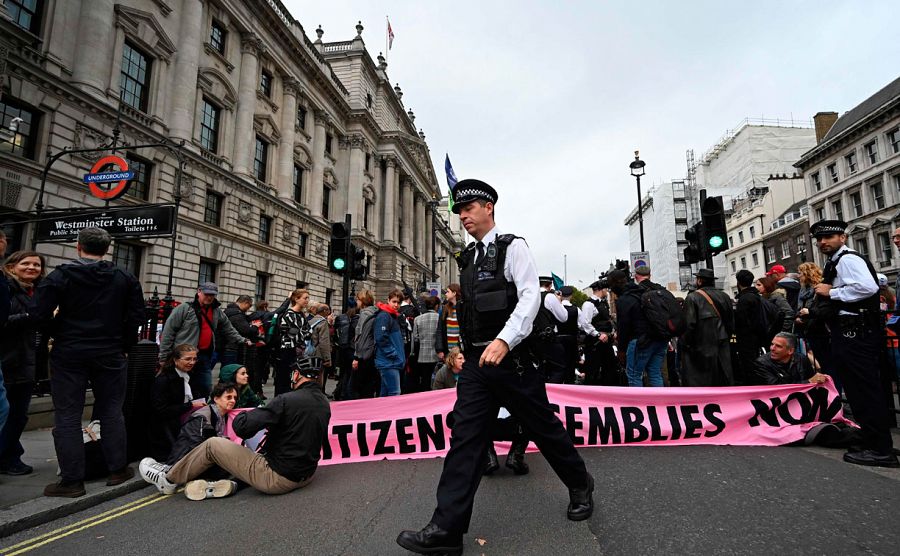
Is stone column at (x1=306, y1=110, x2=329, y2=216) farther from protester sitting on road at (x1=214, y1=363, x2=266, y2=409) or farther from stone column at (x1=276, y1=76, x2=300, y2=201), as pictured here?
protester sitting on road at (x1=214, y1=363, x2=266, y2=409)

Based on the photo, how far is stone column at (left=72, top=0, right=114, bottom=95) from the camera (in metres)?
15.3

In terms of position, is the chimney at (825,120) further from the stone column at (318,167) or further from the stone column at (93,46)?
the stone column at (93,46)

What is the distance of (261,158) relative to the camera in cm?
2662

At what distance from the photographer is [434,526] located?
7.72 ft

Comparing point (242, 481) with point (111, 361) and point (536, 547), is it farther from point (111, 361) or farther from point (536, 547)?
point (536, 547)

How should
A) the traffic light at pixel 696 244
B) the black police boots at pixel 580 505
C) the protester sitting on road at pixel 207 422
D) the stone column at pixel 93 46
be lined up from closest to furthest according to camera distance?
the black police boots at pixel 580 505
the protester sitting on road at pixel 207 422
the traffic light at pixel 696 244
the stone column at pixel 93 46

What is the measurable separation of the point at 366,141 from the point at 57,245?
28.0 metres

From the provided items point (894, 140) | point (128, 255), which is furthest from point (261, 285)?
point (894, 140)

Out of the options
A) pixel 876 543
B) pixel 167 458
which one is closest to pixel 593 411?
pixel 876 543

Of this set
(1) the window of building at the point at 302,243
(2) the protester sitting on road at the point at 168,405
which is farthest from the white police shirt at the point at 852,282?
(1) the window of building at the point at 302,243

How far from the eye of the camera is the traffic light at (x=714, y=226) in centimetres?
778

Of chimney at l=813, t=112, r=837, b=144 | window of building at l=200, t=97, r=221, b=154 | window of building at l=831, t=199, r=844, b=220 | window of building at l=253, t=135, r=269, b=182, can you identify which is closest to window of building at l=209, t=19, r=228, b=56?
window of building at l=200, t=97, r=221, b=154

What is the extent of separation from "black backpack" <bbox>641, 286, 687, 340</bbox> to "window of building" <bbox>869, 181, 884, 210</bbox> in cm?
3580

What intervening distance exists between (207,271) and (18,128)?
30.1ft
